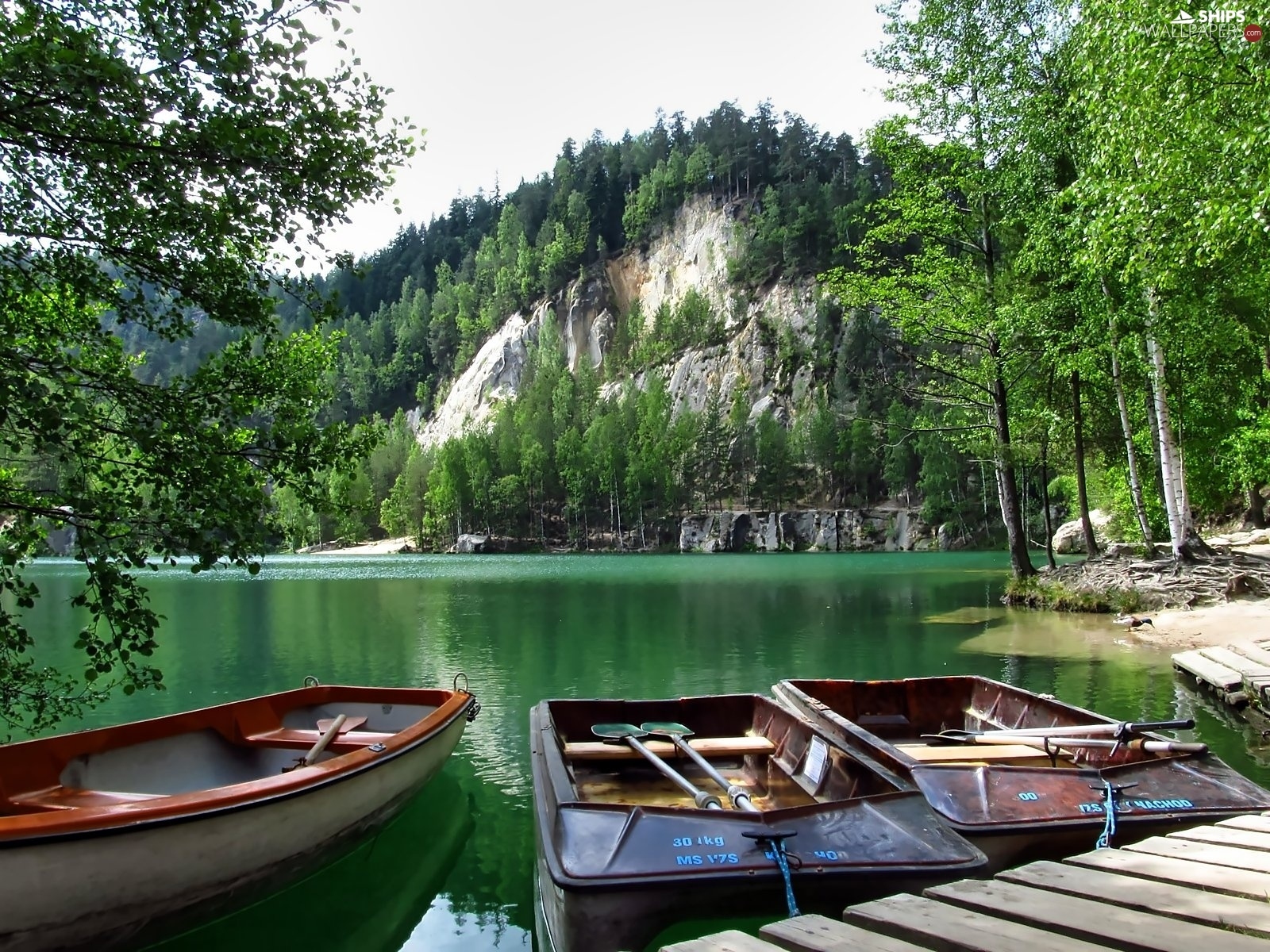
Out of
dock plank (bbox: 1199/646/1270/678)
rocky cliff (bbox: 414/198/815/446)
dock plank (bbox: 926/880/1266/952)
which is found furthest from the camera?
rocky cliff (bbox: 414/198/815/446)

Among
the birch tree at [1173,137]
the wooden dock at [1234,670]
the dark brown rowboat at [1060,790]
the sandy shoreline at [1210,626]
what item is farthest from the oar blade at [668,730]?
the sandy shoreline at [1210,626]

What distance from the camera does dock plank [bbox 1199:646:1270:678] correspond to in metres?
11.8

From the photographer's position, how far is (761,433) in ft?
292

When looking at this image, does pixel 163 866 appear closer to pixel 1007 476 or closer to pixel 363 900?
pixel 363 900

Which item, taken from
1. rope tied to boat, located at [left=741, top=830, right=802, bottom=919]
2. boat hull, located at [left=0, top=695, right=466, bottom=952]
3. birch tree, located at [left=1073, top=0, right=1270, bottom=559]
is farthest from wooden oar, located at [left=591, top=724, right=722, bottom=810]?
birch tree, located at [left=1073, top=0, right=1270, bottom=559]

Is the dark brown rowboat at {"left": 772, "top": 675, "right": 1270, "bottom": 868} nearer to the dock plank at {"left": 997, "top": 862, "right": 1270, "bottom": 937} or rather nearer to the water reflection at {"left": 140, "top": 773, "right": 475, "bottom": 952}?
the dock plank at {"left": 997, "top": 862, "right": 1270, "bottom": 937}

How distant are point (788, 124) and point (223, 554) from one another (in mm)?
135077

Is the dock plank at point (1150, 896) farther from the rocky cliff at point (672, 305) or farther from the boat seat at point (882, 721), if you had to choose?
the rocky cliff at point (672, 305)

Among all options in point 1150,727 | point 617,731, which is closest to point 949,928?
point 1150,727

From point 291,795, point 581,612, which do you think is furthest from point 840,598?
point 291,795

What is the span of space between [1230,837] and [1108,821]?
140 centimetres

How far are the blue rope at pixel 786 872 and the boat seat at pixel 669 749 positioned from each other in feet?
8.66

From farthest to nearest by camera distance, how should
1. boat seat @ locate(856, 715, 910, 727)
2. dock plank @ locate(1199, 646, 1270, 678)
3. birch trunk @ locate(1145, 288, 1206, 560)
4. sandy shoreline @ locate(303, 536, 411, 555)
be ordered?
sandy shoreline @ locate(303, 536, 411, 555) < birch trunk @ locate(1145, 288, 1206, 560) < dock plank @ locate(1199, 646, 1270, 678) < boat seat @ locate(856, 715, 910, 727)

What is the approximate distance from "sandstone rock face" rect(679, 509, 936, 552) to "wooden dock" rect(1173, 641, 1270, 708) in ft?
235
